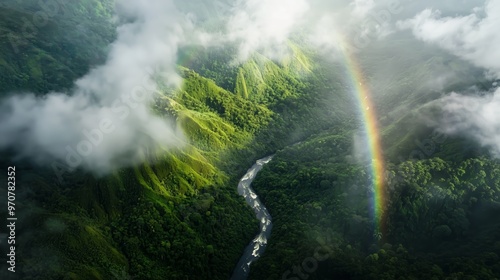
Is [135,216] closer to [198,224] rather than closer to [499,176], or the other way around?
[198,224]

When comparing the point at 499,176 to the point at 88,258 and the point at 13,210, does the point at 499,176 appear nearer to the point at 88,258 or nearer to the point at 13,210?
the point at 88,258

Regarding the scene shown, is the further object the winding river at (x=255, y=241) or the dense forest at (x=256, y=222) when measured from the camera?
the winding river at (x=255, y=241)

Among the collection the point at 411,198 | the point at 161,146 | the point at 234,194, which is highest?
the point at 161,146

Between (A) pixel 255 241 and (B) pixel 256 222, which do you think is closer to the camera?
(A) pixel 255 241

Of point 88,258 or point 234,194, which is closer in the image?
point 88,258

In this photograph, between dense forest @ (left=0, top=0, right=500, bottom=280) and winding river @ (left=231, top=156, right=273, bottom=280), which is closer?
dense forest @ (left=0, top=0, right=500, bottom=280)

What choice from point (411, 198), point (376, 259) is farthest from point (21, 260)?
point (411, 198)

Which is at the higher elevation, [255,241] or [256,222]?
[256,222]

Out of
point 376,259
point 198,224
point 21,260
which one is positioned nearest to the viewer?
point 21,260

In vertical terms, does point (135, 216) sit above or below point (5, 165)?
below

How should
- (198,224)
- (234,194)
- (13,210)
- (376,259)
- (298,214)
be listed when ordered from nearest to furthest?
(13,210)
(376,259)
(198,224)
(298,214)
(234,194)
